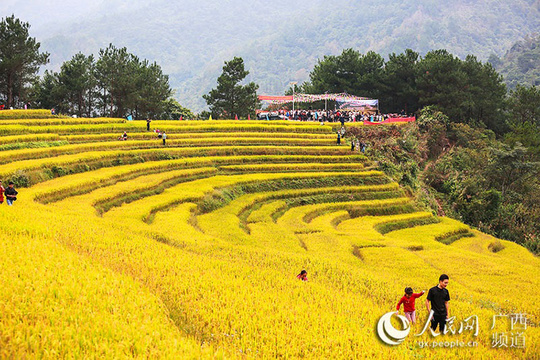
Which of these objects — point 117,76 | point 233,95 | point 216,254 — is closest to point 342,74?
point 233,95

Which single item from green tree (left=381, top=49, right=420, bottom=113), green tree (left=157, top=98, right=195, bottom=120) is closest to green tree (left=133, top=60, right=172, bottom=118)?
green tree (left=157, top=98, right=195, bottom=120)

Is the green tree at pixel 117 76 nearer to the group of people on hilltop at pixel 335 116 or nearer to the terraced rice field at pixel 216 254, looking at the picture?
the terraced rice field at pixel 216 254

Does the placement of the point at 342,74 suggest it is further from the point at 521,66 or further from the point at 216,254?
the point at 521,66

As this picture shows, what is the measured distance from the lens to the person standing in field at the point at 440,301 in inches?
331

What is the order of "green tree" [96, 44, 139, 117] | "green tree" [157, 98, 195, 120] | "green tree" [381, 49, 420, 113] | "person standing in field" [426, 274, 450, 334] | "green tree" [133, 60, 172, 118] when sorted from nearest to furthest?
"person standing in field" [426, 274, 450, 334] → "green tree" [96, 44, 139, 117] → "green tree" [133, 60, 172, 118] → "green tree" [381, 49, 420, 113] → "green tree" [157, 98, 195, 120]

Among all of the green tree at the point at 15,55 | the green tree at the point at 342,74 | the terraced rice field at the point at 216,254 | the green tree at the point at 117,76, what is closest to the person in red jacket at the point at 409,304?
the terraced rice field at the point at 216,254

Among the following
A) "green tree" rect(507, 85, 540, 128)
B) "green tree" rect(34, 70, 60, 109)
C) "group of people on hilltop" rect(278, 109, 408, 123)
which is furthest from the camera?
"green tree" rect(507, 85, 540, 128)

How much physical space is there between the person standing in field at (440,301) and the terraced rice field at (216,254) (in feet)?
1.29

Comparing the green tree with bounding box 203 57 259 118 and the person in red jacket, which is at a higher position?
the green tree with bounding box 203 57 259 118

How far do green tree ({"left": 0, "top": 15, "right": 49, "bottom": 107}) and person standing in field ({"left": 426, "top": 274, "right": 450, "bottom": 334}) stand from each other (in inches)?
1623

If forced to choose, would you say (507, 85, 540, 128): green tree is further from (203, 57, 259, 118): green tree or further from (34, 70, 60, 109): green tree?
(34, 70, 60, 109): green tree

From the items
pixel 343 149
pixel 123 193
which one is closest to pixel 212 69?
pixel 343 149

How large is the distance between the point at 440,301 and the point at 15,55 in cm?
4211

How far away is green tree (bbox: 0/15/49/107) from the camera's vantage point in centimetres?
4000
